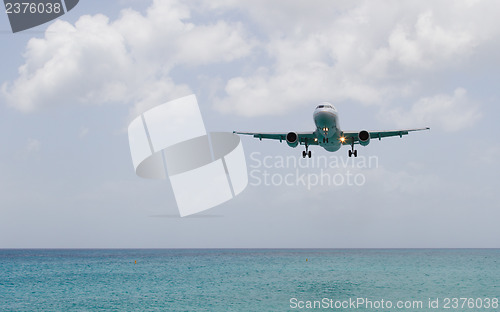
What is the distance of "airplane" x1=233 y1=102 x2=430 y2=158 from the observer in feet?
145

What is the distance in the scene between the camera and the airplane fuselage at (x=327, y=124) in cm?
4375

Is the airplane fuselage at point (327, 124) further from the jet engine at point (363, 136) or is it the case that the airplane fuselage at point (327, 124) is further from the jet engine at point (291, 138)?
the jet engine at point (291, 138)

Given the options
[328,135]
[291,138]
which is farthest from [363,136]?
[291,138]

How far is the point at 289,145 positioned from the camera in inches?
2003

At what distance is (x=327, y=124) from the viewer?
4438 cm

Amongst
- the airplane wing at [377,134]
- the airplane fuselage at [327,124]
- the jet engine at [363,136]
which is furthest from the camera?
the airplane wing at [377,134]

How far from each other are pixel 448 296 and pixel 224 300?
28554 mm

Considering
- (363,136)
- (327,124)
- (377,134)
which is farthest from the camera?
(377,134)

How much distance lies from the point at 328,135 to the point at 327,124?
2.35m

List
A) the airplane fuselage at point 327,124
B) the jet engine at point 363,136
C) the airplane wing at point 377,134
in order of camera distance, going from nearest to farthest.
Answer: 1. the airplane fuselage at point 327,124
2. the jet engine at point 363,136
3. the airplane wing at point 377,134

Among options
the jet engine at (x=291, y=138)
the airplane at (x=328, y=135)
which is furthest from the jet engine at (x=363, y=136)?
the jet engine at (x=291, y=138)

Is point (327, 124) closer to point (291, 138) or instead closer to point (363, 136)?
point (363, 136)

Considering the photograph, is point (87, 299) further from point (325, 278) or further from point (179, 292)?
point (325, 278)

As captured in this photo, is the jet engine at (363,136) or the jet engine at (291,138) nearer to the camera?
the jet engine at (363,136)
